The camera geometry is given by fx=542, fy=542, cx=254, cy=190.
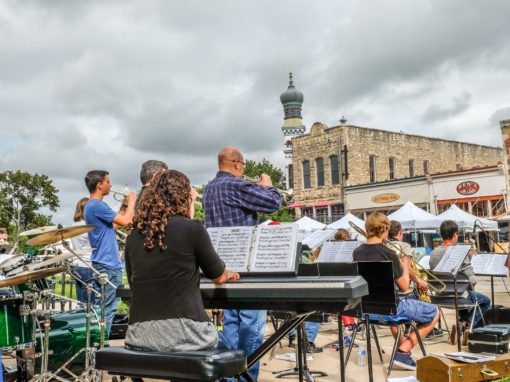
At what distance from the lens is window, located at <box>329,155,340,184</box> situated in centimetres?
3703

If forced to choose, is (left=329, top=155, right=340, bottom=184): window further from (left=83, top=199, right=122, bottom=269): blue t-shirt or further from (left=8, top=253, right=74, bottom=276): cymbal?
(left=8, top=253, right=74, bottom=276): cymbal

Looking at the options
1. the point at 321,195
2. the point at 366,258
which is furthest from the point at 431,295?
the point at 321,195

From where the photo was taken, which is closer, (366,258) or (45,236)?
(45,236)

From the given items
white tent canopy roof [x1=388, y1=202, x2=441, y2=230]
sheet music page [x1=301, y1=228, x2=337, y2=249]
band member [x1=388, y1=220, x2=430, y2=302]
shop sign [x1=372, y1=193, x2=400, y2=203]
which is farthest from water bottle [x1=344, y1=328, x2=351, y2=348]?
shop sign [x1=372, y1=193, x2=400, y2=203]

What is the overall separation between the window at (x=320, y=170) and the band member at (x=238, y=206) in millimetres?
33368

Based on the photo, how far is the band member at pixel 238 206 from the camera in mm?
4613

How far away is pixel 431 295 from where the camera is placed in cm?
795

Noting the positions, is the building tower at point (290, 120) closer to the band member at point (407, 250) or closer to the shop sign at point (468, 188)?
the shop sign at point (468, 188)

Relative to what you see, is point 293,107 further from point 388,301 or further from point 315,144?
point 388,301

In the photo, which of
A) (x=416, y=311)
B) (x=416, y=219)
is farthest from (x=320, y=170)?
(x=416, y=311)

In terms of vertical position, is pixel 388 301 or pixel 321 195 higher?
pixel 321 195

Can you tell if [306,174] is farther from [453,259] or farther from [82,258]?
[82,258]

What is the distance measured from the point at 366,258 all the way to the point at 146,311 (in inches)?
125

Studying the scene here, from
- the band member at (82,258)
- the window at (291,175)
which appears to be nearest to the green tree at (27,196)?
the window at (291,175)
